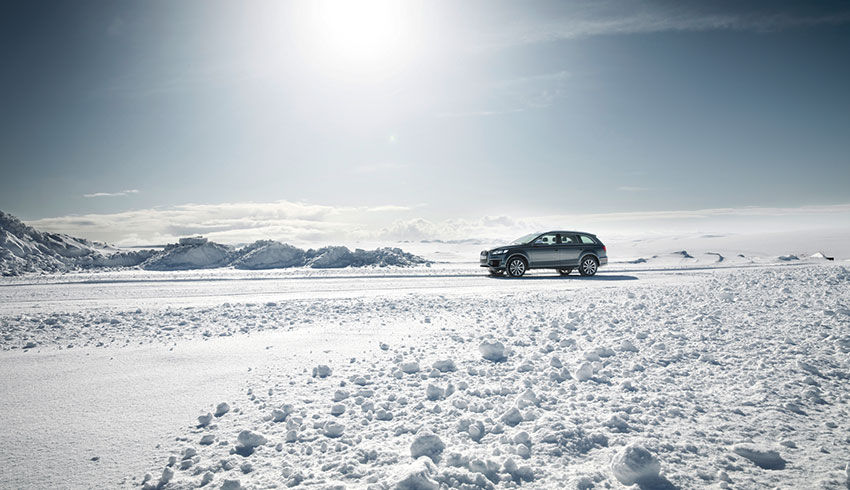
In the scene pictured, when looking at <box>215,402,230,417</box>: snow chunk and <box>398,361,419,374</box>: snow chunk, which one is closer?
<box>215,402,230,417</box>: snow chunk

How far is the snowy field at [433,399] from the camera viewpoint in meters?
2.67

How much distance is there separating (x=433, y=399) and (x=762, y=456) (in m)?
2.38

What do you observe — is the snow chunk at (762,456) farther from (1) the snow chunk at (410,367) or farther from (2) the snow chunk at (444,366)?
(1) the snow chunk at (410,367)

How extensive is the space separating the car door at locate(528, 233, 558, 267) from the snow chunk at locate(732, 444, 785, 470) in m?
13.6

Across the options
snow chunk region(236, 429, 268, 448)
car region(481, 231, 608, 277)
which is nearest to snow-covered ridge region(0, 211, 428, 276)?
car region(481, 231, 608, 277)

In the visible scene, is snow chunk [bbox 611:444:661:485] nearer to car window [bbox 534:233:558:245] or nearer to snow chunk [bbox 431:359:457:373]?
snow chunk [bbox 431:359:457:373]

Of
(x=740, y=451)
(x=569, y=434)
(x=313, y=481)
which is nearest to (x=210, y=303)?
(x=313, y=481)

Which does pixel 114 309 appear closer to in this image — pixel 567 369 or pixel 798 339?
pixel 567 369

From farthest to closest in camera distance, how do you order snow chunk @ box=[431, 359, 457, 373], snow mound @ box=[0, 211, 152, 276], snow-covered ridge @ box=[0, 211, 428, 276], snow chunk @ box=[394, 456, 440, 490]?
snow-covered ridge @ box=[0, 211, 428, 276]
snow mound @ box=[0, 211, 152, 276]
snow chunk @ box=[431, 359, 457, 373]
snow chunk @ box=[394, 456, 440, 490]

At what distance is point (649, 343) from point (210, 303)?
29.5 ft

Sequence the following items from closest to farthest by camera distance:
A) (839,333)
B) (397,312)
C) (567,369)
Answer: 1. (567,369)
2. (839,333)
3. (397,312)

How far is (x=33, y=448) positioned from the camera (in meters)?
3.05

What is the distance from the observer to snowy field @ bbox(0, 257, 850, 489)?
2.67 meters

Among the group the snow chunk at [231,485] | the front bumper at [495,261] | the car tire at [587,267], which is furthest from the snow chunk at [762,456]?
the car tire at [587,267]
